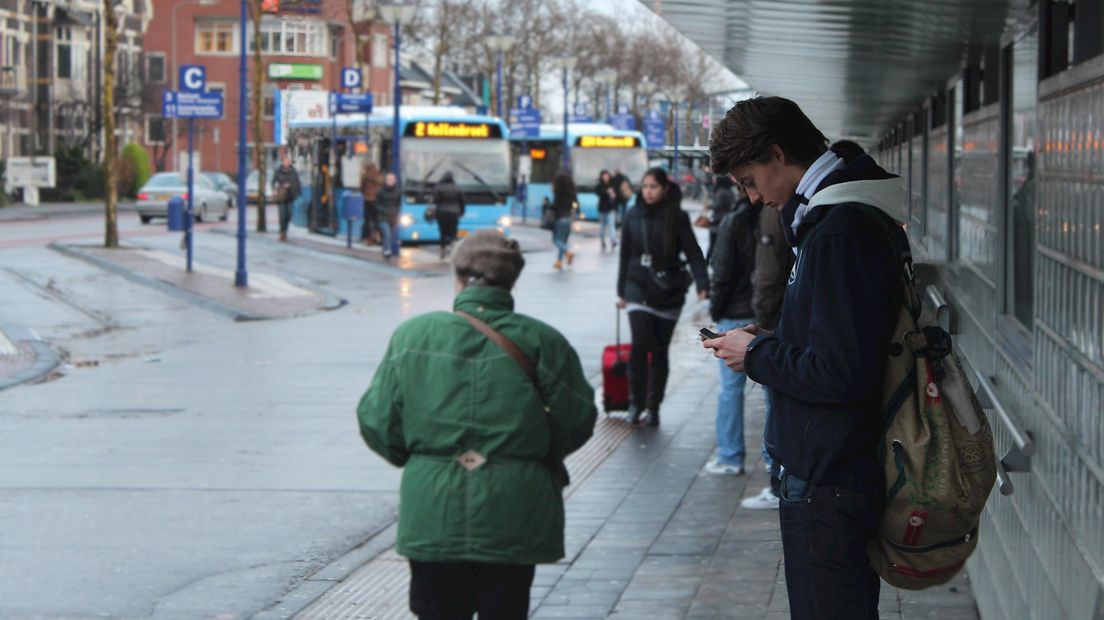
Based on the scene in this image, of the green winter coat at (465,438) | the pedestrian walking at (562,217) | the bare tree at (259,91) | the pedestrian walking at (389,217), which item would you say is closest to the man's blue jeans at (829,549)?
the green winter coat at (465,438)

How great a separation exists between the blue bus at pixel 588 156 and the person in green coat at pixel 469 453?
45.3m

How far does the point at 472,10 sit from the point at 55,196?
17.3 m

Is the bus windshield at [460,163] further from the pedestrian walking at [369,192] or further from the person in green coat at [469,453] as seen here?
the person in green coat at [469,453]

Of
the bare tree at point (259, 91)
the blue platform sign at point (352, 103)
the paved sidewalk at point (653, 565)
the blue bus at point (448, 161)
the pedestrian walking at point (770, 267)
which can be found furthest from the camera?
the bare tree at point (259, 91)

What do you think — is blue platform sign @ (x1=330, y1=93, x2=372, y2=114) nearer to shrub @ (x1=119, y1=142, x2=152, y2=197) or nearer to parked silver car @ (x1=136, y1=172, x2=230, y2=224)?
parked silver car @ (x1=136, y1=172, x2=230, y2=224)

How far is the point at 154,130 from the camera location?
94062 mm

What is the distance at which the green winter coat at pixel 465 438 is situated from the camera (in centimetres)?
461

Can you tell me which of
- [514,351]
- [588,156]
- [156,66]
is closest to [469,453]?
[514,351]

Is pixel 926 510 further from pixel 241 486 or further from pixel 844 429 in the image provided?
pixel 241 486

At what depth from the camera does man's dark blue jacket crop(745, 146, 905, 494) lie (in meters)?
3.43

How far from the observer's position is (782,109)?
368 cm

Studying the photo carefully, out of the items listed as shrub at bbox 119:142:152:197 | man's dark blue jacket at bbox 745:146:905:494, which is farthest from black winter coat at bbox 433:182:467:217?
shrub at bbox 119:142:152:197

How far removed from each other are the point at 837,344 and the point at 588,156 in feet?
163

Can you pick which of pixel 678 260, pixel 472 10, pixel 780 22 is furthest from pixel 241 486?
pixel 472 10
